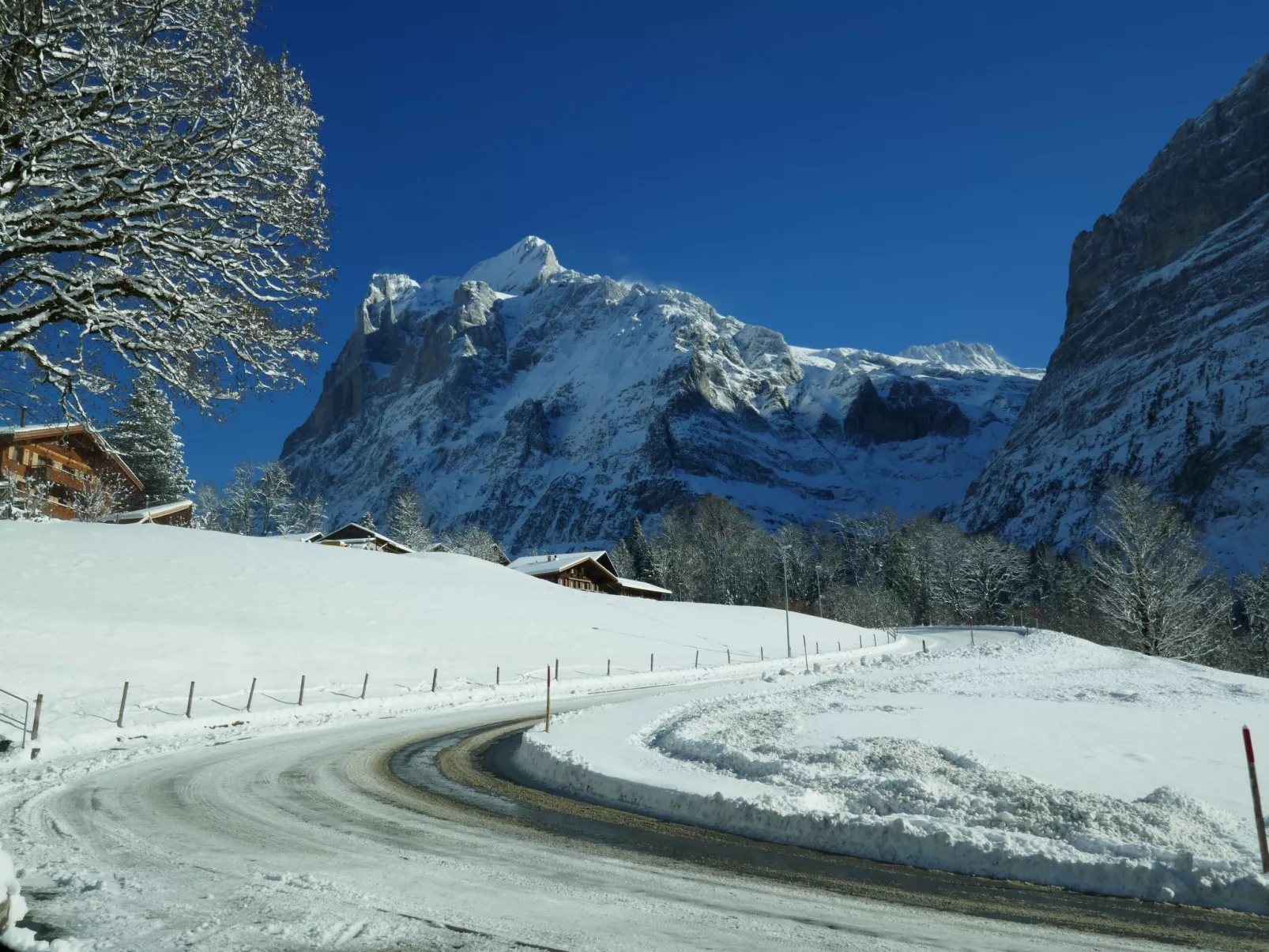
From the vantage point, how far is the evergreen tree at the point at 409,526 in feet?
340

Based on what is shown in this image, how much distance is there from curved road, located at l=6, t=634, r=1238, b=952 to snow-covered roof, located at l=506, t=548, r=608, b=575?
210 ft

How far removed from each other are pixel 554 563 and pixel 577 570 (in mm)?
2945

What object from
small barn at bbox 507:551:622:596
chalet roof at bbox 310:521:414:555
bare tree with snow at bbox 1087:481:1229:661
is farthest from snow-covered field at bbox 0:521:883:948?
small barn at bbox 507:551:622:596

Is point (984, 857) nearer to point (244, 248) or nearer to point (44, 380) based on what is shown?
point (244, 248)

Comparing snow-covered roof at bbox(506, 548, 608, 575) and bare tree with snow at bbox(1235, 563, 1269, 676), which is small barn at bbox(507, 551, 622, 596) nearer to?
snow-covered roof at bbox(506, 548, 608, 575)

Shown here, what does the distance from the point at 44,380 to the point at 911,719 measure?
1597 cm

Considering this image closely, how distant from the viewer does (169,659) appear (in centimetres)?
2519

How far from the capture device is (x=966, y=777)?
30.1 feet

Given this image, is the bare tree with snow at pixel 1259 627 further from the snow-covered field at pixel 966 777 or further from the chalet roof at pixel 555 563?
the snow-covered field at pixel 966 777

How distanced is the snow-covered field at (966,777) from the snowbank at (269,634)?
10438mm

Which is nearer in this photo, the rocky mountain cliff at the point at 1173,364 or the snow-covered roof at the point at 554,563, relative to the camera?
the snow-covered roof at the point at 554,563

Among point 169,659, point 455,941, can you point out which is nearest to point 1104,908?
point 455,941

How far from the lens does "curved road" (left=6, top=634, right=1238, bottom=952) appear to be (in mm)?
4750

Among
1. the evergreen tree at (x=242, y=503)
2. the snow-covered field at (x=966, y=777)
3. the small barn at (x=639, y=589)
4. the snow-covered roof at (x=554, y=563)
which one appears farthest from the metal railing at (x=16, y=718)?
the evergreen tree at (x=242, y=503)
